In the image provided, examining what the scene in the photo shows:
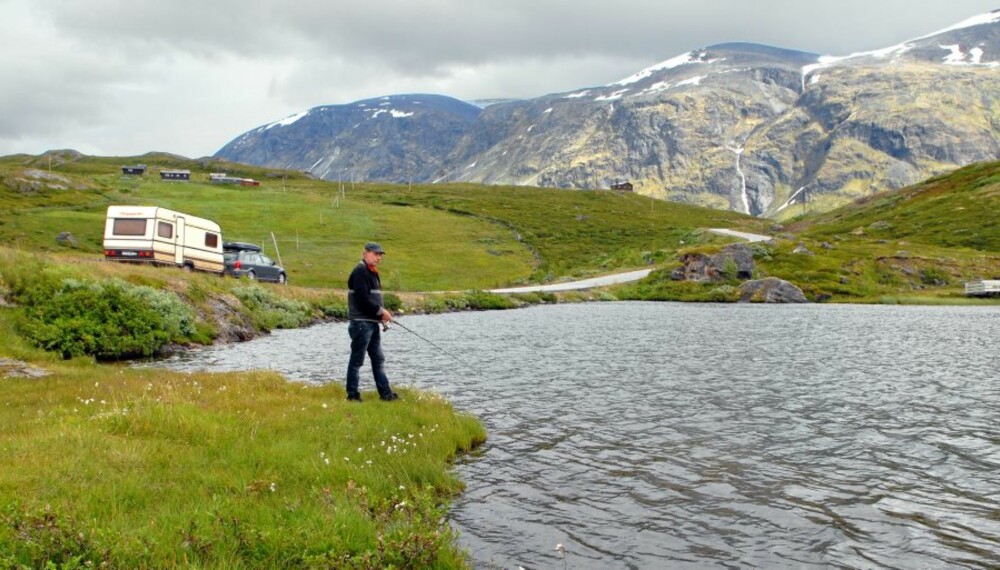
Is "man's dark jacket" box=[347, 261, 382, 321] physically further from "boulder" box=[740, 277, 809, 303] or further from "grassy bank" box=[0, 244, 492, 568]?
"boulder" box=[740, 277, 809, 303]

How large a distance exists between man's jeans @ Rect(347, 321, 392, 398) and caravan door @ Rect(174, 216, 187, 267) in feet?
108

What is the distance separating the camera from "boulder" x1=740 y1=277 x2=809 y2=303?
207ft

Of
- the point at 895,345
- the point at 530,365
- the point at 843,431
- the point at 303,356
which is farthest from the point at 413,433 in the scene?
the point at 895,345

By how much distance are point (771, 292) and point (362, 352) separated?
2246 inches

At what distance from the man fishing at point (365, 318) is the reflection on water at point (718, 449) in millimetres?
2985

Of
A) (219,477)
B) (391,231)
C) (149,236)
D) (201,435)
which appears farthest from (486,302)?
(391,231)

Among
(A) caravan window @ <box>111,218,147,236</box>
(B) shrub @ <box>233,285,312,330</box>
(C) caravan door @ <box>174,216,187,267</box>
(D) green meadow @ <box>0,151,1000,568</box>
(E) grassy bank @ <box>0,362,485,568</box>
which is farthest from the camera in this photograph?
(C) caravan door @ <box>174,216,187,267</box>

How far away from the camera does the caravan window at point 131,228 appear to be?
41.4 meters

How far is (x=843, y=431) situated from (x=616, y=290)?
190 ft

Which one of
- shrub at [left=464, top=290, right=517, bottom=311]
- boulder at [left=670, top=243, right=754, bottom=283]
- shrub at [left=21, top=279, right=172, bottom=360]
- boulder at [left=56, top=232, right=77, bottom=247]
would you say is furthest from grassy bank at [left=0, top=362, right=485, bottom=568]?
boulder at [left=56, top=232, right=77, bottom=247]

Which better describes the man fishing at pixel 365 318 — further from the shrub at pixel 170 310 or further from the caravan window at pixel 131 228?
the caravan window at pixel 131 228

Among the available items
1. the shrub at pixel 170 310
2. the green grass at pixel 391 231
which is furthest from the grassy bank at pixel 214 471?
the green grass at pixel 391 231

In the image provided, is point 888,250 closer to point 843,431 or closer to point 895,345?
point 895,345

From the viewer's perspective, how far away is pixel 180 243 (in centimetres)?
4300
